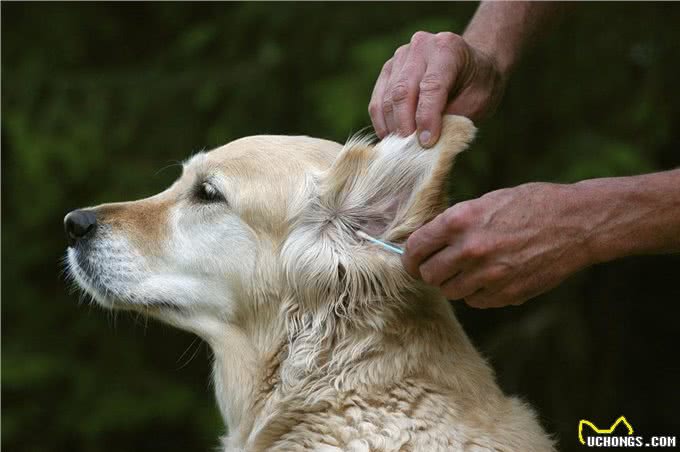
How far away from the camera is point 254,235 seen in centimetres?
351

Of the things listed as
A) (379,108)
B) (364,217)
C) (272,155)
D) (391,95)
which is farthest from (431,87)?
(272,155)

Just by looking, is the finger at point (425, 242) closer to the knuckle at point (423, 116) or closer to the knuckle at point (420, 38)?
the knuckle at point (423, 116)

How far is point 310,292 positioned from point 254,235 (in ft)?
1.12

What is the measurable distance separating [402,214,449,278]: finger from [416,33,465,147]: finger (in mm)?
332

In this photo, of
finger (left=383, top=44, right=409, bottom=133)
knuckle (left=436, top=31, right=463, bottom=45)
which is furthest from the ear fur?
knuckle (left=436, top=31, right=463, bottom=45)

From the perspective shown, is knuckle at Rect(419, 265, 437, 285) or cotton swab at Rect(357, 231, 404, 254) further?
cotton swab at Rect(357, 231, 404, 254)

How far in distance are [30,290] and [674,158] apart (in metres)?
4.99

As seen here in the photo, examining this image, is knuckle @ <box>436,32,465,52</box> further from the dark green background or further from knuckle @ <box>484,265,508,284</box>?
the dark green background

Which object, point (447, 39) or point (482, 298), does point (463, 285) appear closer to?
point (482, 298)

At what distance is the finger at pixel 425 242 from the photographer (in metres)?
2.76

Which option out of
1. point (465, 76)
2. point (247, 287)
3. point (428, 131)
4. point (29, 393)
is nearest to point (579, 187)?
point (428, 131)

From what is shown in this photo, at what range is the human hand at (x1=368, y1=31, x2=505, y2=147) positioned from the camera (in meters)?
3.20

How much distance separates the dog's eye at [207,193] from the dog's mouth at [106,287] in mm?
405

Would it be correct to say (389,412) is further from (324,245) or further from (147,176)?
(147,176)
